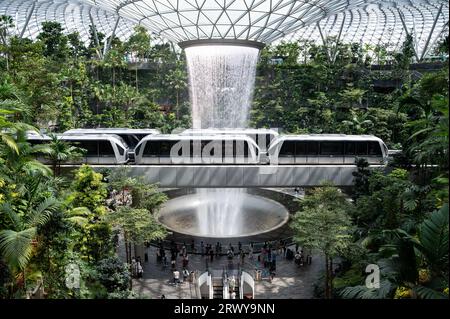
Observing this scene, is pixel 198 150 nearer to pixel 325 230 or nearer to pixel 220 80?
pixel 325 230

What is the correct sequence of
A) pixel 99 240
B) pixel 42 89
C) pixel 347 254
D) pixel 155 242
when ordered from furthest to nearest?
1. pixel 42 89
2. pixel 155 242
3. pixel 99 240
4. pixel 347 254

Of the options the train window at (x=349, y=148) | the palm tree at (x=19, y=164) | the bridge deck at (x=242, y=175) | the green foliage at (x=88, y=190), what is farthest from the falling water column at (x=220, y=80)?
the palm tree at (x=19, y=164)

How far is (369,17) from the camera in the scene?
73.3 metres

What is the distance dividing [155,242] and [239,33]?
22241 millimetres

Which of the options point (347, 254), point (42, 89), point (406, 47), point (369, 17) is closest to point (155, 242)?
point (347, 254)

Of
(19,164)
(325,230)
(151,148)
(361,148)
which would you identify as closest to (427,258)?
(325,230)

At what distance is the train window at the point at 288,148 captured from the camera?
1055 inches

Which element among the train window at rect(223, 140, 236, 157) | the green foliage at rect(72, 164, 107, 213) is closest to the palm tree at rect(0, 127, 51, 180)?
the green foliage at rect(72, 164, 107, 213)

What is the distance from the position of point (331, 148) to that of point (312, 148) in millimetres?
1326

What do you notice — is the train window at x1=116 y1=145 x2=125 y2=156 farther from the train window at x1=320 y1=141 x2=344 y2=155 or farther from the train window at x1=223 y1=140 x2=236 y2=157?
the train window at x1=320 y1=141 x2=344 y2=155

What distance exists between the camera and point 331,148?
2714 cm

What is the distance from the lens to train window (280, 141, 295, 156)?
2680 cm

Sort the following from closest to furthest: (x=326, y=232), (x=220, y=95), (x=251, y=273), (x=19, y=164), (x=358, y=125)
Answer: (x=19, y=164) → (x=326, y=232) → (x=251, y=273) → (x=358, y=125) → (x=220, y=95)
